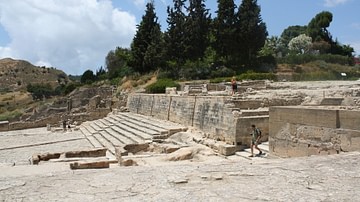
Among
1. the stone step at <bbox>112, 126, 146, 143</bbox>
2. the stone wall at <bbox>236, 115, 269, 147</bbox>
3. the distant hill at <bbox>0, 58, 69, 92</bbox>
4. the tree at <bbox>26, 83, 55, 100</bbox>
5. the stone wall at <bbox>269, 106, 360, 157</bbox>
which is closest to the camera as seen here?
the stone wall at <bbox>269, 106, 360, 157</bbox>

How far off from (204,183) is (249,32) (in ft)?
98.9

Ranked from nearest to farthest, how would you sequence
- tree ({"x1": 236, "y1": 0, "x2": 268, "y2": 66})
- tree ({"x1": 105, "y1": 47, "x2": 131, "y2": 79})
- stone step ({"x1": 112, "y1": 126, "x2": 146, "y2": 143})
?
stone step ({"x1": 112, "y1": 126, "x2": 146, "y2": 143}), tree ({"x1": 236, "y1": 0, "x2": 268, "y2": 66}), tree ({"x1": 105, "y1": 47, "x2": 131, "y2": 79})

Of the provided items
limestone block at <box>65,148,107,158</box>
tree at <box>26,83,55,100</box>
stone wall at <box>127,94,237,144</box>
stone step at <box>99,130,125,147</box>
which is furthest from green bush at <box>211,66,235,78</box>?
tree at <box>26,83,55,100</box>

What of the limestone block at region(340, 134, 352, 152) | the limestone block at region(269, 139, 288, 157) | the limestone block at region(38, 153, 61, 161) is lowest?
the limestone block at region(38, 153, 61, 161)

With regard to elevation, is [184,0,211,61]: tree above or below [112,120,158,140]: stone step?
above

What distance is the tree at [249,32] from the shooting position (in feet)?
109

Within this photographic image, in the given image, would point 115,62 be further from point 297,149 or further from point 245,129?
point 297,149

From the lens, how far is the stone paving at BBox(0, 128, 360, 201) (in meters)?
3.92

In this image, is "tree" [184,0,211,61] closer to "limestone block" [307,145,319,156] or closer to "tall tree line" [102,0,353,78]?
"tall tree line" [102,0,353,78]

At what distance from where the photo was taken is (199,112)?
15.2 meters

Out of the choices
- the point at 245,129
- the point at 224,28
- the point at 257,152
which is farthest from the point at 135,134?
the point at 224,28

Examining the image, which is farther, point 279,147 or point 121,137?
point 121,137

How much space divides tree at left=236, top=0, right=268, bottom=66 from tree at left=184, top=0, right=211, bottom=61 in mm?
3097

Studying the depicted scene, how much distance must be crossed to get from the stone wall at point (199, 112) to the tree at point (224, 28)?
41.4 ft
